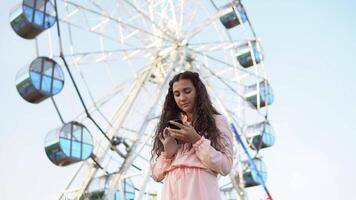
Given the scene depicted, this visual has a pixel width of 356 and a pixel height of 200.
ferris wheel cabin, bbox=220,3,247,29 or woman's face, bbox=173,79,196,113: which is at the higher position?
woman's face, bbox=173,79,196,113

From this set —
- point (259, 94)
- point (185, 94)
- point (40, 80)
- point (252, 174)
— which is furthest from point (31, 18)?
point (185, 94)

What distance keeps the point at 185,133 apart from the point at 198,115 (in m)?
0.20

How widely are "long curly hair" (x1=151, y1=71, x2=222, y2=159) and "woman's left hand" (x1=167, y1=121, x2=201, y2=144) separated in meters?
0.12

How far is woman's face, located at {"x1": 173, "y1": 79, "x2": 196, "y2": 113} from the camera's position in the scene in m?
2.22

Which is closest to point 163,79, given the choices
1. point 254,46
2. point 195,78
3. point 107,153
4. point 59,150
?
point 107,153

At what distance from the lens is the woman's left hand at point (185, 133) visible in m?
2.02

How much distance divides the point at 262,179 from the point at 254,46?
434cm

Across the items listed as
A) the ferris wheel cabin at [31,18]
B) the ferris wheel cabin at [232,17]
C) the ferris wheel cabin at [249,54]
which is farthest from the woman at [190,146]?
the ferris wheel cabin at [249,54]

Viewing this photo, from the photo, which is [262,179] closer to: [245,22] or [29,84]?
[245,22]

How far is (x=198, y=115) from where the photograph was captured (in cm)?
221

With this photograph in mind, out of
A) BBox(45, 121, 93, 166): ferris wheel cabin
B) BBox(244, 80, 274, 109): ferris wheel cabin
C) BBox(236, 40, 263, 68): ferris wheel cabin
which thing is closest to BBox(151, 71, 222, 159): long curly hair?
BBox(45, 121, 93, 166): ferris wheel cabin

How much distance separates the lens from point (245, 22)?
57.2ft

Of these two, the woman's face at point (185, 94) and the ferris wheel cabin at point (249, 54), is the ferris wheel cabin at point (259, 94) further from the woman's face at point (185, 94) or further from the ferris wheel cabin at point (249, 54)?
the woman's face at point (185, 94)

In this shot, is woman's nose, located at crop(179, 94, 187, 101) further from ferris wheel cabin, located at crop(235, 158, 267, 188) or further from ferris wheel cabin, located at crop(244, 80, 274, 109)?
ferris wheel cabin, located at crop(235, 158, 267, 188)
